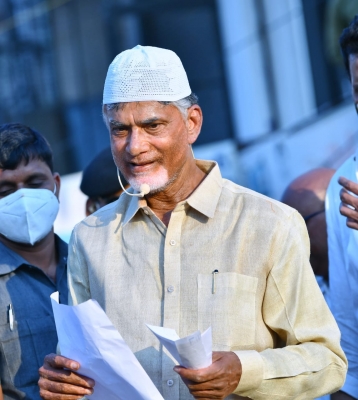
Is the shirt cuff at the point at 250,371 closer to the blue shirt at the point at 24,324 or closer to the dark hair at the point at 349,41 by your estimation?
the blue shirt at the point at 24,324

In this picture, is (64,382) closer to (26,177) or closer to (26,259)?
(26,259)

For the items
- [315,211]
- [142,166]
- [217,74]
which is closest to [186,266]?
[142,166]

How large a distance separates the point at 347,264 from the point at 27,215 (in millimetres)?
1412

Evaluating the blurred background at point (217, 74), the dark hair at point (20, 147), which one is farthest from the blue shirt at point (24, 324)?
the blurred background at point (217, 74)

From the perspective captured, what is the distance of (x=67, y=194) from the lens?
805 centimetres

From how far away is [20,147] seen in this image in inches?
158

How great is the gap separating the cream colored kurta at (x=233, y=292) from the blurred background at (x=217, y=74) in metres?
4.71

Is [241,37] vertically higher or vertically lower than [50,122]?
higher

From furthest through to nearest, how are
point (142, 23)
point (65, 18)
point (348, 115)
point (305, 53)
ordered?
point (65, 18)
point (142, 23)
point (305, 53)
point (348, 115)

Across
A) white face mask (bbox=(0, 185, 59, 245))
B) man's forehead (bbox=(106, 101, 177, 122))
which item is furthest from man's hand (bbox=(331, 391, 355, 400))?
man's forehead (bbox=(106, 101, 177, 122))

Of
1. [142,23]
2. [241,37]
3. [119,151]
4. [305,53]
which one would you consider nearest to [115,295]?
[119,151]

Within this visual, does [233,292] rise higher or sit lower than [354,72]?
lower

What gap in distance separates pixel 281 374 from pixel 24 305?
53.0 inches

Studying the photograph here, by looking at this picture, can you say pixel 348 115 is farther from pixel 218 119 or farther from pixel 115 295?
pixel 115 295
